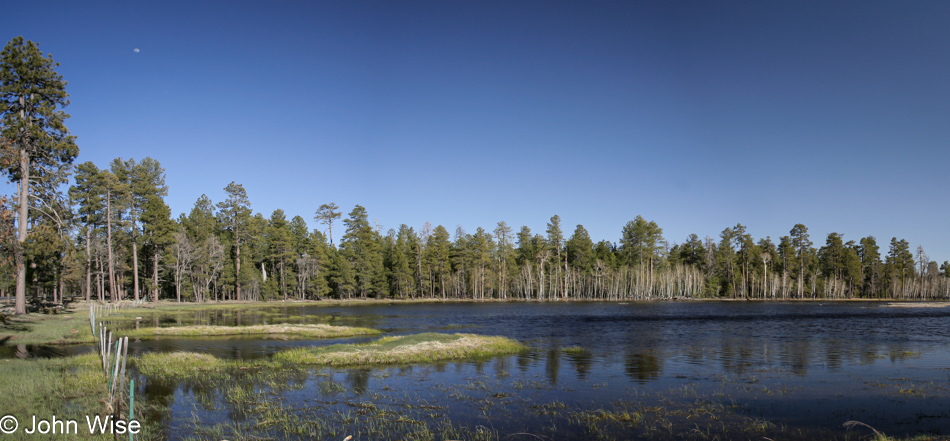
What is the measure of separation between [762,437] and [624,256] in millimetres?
116764

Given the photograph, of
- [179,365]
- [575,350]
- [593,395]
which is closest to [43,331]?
[179,365]

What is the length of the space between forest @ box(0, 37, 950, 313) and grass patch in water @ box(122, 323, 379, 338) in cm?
3179

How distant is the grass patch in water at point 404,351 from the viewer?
25625 millimetres

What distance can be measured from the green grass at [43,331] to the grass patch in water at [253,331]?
9.98ft

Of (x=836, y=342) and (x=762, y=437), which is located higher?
(x=762, y=437)

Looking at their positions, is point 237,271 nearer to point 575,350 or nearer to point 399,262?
point 399,262

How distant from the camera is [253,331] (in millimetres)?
39219

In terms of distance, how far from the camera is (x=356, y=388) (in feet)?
64.2

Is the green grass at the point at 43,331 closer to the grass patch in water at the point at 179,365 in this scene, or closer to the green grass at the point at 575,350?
the grass patch in water at the point at 179,365

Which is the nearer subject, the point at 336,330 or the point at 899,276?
the point at 336,330

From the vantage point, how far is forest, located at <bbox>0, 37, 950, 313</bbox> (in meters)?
71.2

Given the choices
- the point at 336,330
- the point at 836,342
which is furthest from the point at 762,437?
the point at 336,330

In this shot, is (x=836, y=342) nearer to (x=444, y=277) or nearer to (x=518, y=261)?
(x=444, y=277)

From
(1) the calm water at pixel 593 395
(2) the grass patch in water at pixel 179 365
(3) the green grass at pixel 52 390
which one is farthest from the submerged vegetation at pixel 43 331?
(2) the grass patch in water at pixel 179 365
